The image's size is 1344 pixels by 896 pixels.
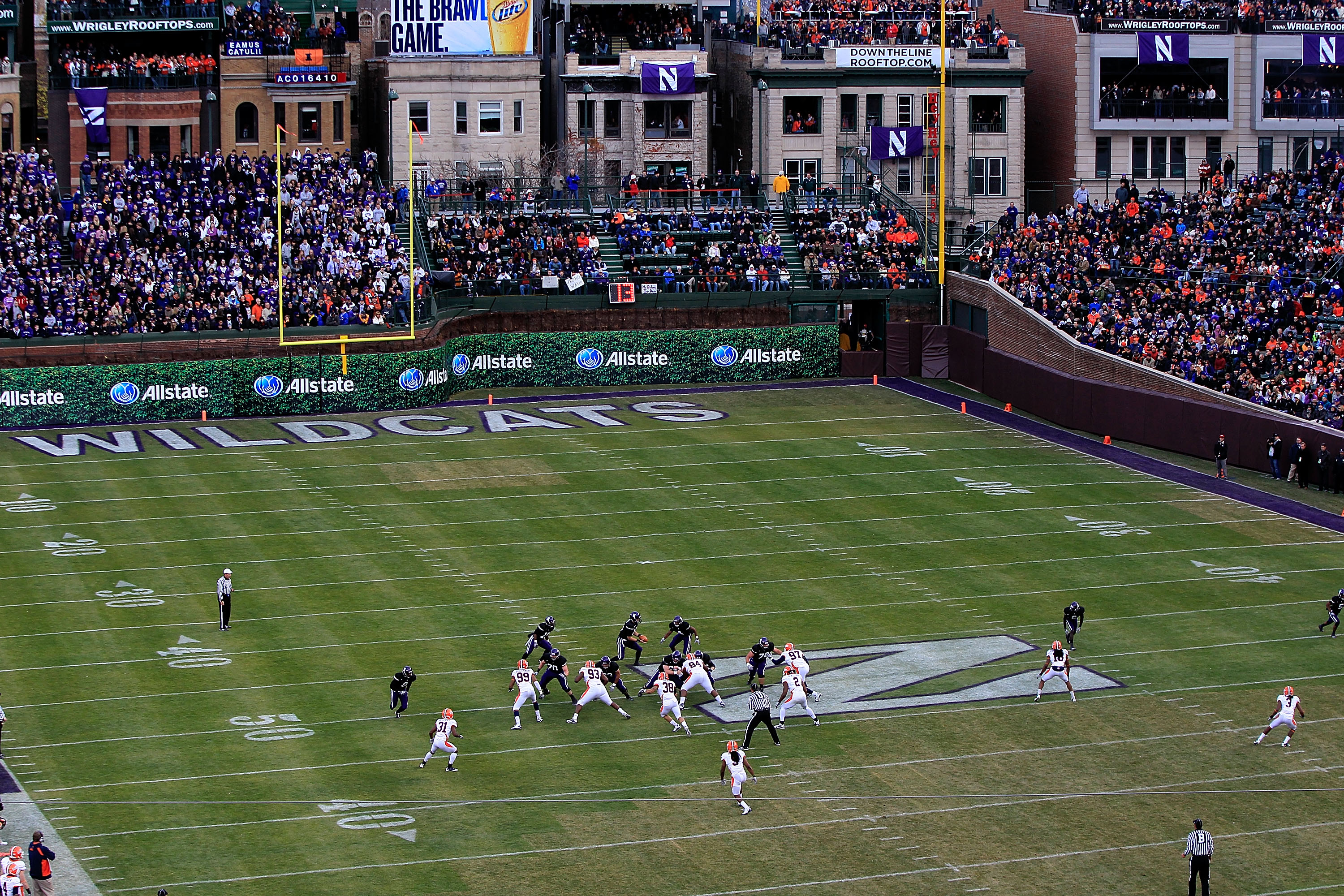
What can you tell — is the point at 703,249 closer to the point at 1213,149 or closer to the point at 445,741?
the point at 1213,149

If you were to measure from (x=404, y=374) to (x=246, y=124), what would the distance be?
1927cm

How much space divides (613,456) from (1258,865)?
28477mm

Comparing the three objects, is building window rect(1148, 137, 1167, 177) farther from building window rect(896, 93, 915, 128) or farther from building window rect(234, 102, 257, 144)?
building window rect(234, 102, 257, 144)

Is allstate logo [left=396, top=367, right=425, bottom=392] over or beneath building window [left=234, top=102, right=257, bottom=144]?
beneath

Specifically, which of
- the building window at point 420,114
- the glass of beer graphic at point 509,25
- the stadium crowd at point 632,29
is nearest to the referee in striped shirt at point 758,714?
the building window at point 420,114

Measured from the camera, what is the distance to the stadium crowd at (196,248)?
6184 cm

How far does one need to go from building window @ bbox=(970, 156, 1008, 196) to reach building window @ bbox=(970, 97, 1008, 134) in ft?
3.42

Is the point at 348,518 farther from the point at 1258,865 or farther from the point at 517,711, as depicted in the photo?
the point at 1258,865

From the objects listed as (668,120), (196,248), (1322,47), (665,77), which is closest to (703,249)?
(665,77)

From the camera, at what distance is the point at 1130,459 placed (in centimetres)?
5653

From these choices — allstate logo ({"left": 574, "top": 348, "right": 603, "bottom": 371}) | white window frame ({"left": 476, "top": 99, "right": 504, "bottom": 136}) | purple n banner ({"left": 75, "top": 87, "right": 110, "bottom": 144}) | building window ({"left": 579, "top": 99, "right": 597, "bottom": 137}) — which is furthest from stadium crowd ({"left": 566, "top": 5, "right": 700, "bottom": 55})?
purple n banner ({"left": 75, "top": 87, "right": 110, "bottom": 144})

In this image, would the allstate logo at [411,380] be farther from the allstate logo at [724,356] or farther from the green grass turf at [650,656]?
the allstate logo at [724,356]

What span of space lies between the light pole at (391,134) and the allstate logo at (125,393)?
55.3 feet

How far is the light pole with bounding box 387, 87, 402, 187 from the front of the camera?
A: 247ft
